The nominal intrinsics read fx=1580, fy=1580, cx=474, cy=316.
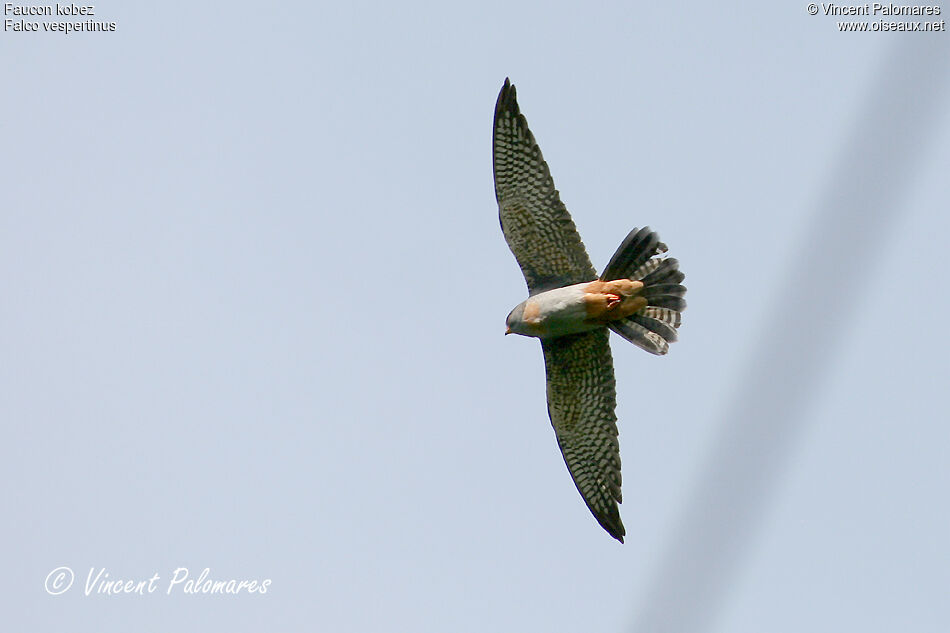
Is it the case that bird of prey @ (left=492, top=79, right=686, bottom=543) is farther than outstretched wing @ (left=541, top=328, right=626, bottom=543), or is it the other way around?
outstretched wing @ (left=541, top=328, right=626, bottom=543)

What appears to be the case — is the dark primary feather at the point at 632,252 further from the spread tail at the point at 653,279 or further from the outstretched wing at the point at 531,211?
the outstretched wing at the point at 531,211

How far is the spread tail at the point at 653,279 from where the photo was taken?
1379 cm

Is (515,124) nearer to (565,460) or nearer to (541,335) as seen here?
(541,335)

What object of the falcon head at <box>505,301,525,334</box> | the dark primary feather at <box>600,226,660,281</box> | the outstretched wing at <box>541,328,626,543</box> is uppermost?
the dark primary feather at <box>600,226,660,281</box>

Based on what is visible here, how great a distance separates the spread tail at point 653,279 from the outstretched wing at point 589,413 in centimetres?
55

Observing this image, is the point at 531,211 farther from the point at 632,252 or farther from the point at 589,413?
the point at 589,413

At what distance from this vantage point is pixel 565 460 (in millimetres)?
14609

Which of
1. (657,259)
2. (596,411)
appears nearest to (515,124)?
(657,259)

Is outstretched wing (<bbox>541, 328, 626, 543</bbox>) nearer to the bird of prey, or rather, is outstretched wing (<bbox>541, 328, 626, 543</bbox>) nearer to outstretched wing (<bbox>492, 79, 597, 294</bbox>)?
the bird of prey

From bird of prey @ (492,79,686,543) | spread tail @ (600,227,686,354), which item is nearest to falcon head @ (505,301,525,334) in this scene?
bird of prey @ (492,79,686,543)

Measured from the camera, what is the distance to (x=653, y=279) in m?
13.8

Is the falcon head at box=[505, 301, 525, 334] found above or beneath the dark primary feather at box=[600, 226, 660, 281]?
beneath

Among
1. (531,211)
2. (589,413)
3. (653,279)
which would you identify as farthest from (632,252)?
(589,413)

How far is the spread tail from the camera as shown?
1379cm
